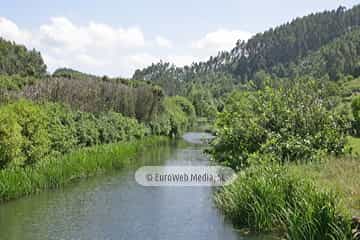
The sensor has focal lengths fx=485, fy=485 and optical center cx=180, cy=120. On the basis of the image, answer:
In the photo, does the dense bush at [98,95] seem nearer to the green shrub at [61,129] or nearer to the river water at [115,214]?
the green shrub at [61,129]

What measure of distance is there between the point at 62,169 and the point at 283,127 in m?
8.20

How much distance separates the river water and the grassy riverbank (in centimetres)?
33

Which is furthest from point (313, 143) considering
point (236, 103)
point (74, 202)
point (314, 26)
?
point (314, 26)

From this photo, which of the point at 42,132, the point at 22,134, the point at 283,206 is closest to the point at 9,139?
the point at 22,134

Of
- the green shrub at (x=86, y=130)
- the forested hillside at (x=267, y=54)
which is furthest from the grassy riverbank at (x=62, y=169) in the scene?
the forested hillside at (x=267, y=54)

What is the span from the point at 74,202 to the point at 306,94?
8.95 m

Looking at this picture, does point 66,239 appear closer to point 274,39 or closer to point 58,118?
point 58,118

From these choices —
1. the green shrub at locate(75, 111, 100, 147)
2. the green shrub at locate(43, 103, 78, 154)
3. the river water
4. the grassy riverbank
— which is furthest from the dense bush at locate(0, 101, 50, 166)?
the green shrub at locate(75, 111, 100, 147)

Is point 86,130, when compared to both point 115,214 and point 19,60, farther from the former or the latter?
point 19,60

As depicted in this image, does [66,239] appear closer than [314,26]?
Yes

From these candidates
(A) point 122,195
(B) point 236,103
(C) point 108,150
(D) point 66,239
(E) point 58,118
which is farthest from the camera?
(C) point 108,150

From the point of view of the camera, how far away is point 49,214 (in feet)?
45.4

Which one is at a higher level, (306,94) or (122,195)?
(306,94)

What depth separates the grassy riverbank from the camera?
587 inches
